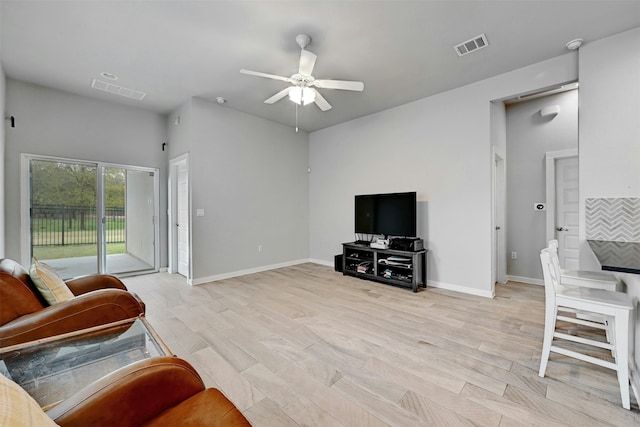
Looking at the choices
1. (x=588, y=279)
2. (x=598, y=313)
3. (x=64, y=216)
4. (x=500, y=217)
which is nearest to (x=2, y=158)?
(x=64, y=216)

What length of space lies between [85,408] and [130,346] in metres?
0.73

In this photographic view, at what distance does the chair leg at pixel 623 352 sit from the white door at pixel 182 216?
198 inches

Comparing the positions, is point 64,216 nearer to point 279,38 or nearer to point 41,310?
point 41,310

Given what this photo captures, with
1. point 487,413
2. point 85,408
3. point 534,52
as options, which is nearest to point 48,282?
point 85,408

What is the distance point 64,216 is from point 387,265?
17.1 feet

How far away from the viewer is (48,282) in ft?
5.78

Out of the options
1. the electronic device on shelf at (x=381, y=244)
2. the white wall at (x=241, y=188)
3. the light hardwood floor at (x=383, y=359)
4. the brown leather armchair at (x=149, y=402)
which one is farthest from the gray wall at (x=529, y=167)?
the brown leather armchair at (x=149, y=402)

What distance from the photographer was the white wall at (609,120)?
266 centimetres

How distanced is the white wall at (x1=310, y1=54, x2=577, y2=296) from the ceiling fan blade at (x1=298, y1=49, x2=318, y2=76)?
2361 millimetres

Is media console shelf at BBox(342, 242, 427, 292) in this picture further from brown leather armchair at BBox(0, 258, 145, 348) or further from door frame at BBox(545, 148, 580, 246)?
brown leather armchair at BBox(0, 258, 145, 348)

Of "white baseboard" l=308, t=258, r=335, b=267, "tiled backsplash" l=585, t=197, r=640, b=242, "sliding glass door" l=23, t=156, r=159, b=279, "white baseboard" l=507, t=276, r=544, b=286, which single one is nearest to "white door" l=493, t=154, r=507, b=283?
"white baseboard" l=507, t=276, r=544, b=286

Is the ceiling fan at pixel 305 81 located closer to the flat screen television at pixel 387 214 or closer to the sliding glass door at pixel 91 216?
the flat screen television at pixel 387 214

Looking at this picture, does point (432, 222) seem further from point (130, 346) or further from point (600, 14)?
point (130, 346)

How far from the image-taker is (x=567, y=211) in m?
4.13
